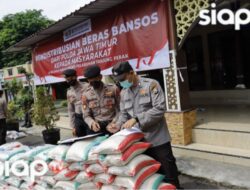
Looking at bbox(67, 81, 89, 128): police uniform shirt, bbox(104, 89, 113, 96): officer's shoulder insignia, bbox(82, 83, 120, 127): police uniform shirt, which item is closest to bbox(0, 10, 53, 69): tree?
bbox(67, 81, 89, 128): police uniform shirt

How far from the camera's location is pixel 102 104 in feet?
13.8

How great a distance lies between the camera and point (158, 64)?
616 cm

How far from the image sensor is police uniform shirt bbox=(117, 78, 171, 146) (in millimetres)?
3260

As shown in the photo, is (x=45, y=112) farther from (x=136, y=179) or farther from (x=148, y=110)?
(x=136, y=179)

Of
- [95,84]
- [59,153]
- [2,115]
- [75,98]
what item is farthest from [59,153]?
[2,115]

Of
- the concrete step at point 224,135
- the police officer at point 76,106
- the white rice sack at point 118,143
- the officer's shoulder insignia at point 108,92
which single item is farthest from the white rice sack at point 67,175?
the concrete step at point 224,135

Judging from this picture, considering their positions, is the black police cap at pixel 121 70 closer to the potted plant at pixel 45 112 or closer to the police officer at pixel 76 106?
the police officer at pixel 76 106

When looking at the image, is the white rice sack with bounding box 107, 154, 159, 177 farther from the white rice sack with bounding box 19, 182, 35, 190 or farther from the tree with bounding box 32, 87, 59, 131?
the tree with bounding box 32, 87, 59, 131

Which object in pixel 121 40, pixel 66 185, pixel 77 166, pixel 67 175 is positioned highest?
Result: pixel 121 40

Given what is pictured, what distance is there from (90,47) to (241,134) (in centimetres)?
438

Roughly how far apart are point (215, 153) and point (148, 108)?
2.52 m

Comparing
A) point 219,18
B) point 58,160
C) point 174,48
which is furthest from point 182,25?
point 58,160

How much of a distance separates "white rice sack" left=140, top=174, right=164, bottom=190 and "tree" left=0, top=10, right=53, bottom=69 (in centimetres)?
A: 2540

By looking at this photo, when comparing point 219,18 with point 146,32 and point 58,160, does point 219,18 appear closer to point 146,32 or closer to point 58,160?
point 146,32
